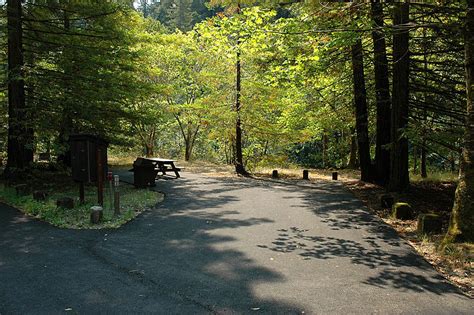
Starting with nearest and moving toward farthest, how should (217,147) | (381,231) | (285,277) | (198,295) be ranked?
1. (198,295)
2. (285,277)
3. (381,231)
4. (217,147)

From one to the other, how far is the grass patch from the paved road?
40 cm

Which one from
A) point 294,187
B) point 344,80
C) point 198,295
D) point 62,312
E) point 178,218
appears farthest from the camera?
point 344,80

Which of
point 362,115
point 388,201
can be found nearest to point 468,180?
point 388,201

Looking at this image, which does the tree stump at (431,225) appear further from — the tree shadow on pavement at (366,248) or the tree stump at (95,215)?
the tree stump at (95,215)

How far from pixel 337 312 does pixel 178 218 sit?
516 cm

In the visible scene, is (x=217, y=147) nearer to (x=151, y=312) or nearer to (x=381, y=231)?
(x=381, y=231)

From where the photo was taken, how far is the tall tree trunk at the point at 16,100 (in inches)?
464

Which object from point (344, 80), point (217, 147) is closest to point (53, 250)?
point (344, 80)

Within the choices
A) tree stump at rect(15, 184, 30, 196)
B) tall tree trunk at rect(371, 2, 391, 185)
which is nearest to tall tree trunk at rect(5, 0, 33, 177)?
tree stump at rect(15, 184, 30, 196)

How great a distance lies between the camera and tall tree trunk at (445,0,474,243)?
624 cm

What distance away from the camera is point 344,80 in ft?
51.0

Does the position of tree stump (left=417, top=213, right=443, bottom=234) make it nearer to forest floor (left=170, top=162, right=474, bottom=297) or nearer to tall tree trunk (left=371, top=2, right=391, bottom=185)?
forest floor (left=170, top=162, right=474, bottom=297)

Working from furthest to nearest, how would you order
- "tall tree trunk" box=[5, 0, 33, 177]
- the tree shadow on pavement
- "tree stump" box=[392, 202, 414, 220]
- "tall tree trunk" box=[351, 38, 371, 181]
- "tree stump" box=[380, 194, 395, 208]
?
1. "tall tree trunk" box=[351, 38, 371, 181]
2. "tall tree trunk" box=[5, 0, 33, 177]
3. "tree stump" box=[380, 194, 395, 208]
4. "tree stump" box=[392, 202, 414, 220]
5. the tree shadow on pavement

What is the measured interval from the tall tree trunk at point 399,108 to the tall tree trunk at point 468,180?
12.5ft
